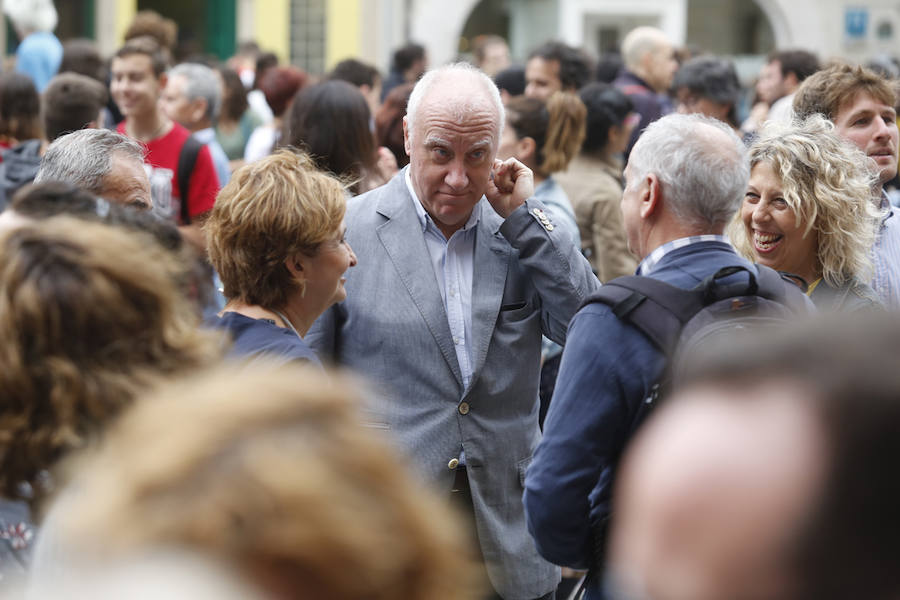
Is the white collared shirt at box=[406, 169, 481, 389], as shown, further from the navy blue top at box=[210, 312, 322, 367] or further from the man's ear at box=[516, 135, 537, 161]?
the man's ear at box=[516, 135, 537, 161]

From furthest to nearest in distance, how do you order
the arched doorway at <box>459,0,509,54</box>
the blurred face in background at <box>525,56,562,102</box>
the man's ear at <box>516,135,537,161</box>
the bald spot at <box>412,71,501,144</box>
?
1. the arched doorway at <box>459,0,509,54</box>
2. the blurred face in background at <box>525,56,562,102</box>
3. the man's ear at <box>516,135,537,161</box>
4. the bald spot at <box>412,71,501,144</box>

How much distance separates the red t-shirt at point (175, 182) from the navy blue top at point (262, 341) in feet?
9.13

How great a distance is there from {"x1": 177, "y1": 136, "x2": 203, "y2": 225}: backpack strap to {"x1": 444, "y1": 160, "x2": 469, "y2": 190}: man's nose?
8.33ft

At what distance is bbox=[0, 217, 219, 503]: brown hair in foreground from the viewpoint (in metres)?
1.68

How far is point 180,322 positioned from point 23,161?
4518 mm

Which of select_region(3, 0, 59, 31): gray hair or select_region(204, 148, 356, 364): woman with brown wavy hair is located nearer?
select_region(204, 148, 356, 364): woman with brown wavy hair

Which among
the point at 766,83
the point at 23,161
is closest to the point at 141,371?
the point at 23,161

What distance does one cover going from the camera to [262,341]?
8.59 ft

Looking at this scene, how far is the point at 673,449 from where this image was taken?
91 centimetres

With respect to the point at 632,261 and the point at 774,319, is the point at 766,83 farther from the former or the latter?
the point at 774,319

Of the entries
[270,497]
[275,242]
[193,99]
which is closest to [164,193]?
[193,99]

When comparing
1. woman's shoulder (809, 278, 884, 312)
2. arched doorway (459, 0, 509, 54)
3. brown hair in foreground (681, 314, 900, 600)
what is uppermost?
brown hair in foreground (681, 314, 900, 600)

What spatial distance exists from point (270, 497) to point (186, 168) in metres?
4.68

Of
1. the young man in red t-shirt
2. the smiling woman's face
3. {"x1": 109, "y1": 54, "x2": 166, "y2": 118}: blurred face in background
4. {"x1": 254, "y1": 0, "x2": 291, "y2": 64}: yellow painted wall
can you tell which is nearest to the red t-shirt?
the young man in red t-shirt
